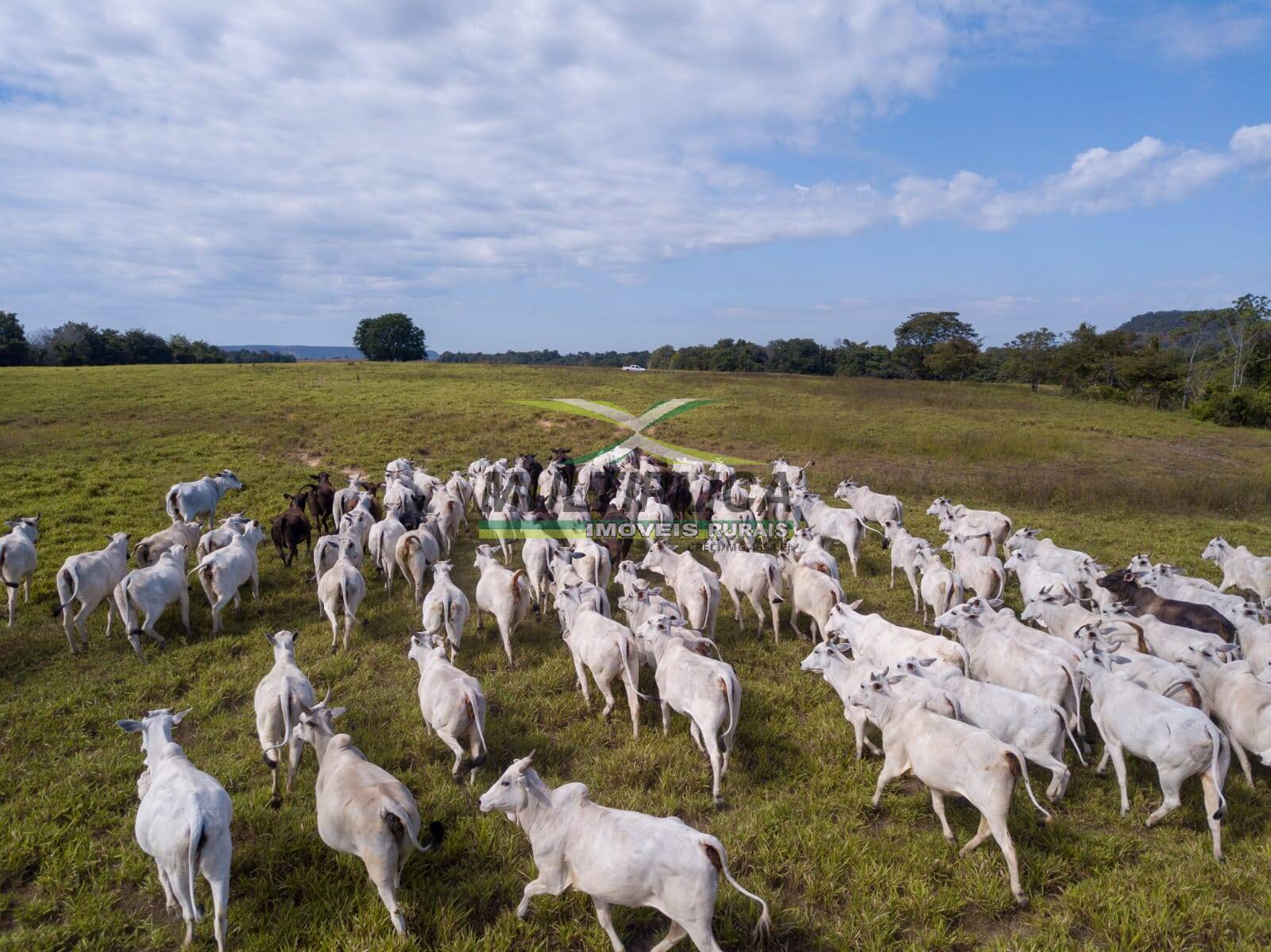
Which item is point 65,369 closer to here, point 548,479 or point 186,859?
point 548,479

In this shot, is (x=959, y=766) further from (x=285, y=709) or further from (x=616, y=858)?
(x=285, y=709)

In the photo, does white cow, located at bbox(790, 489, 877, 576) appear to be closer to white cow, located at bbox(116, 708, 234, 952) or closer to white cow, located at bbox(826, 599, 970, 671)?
white cow, located at bbox(826, 599, 970, 671)

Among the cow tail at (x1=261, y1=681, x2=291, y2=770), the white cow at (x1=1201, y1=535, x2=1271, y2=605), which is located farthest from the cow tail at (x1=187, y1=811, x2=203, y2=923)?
the white cow at (x1=1201, y1=535, x2=1271, y2=605)

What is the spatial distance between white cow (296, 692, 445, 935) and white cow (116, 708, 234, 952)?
26.2 inches

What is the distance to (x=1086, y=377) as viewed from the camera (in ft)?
206

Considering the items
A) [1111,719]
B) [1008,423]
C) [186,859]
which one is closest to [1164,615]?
[1111,719]

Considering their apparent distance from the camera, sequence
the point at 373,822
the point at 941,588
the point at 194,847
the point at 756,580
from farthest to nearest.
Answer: the point at 756,580, the point at 941,588, the point at 373,822, the point at 194,847

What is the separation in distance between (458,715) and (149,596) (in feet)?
18.5

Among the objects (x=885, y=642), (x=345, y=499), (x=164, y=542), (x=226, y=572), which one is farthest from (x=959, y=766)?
(x=345, y=499)

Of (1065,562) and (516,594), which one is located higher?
(516,594)

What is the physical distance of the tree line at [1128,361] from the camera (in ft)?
179

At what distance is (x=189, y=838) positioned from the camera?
14.4 feet

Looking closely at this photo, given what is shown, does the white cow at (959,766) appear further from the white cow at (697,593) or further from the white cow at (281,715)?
the white cow at (281,715)

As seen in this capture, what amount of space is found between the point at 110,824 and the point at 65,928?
4.01 ft
